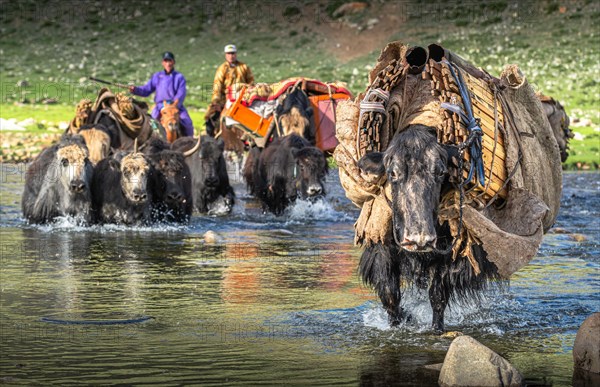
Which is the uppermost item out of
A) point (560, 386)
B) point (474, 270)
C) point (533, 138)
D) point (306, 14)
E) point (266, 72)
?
point (306, 14)

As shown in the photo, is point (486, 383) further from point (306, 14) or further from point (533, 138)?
point (306, 14)

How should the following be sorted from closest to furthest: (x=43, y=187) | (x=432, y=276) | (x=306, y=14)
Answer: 1. (x=432, y=276)
2. (x=43, y=187)
3. (x=306, y=14)

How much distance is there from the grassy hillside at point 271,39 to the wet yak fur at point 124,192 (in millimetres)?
18504

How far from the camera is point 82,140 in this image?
14797 mm

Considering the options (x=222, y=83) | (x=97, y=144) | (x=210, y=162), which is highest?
(x=222, y=83)

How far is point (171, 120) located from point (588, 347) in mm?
12363

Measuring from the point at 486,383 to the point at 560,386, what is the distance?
399mm

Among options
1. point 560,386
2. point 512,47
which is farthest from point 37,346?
point 512,47

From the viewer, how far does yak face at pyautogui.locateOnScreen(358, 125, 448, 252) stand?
7199 millimetres

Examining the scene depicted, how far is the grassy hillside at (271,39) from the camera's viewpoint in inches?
1553

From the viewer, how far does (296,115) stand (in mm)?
17219

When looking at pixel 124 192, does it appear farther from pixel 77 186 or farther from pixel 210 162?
pixel 210 162

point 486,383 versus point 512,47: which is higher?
point 512,47

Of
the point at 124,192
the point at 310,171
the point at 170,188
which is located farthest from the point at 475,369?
the point at 310,171
